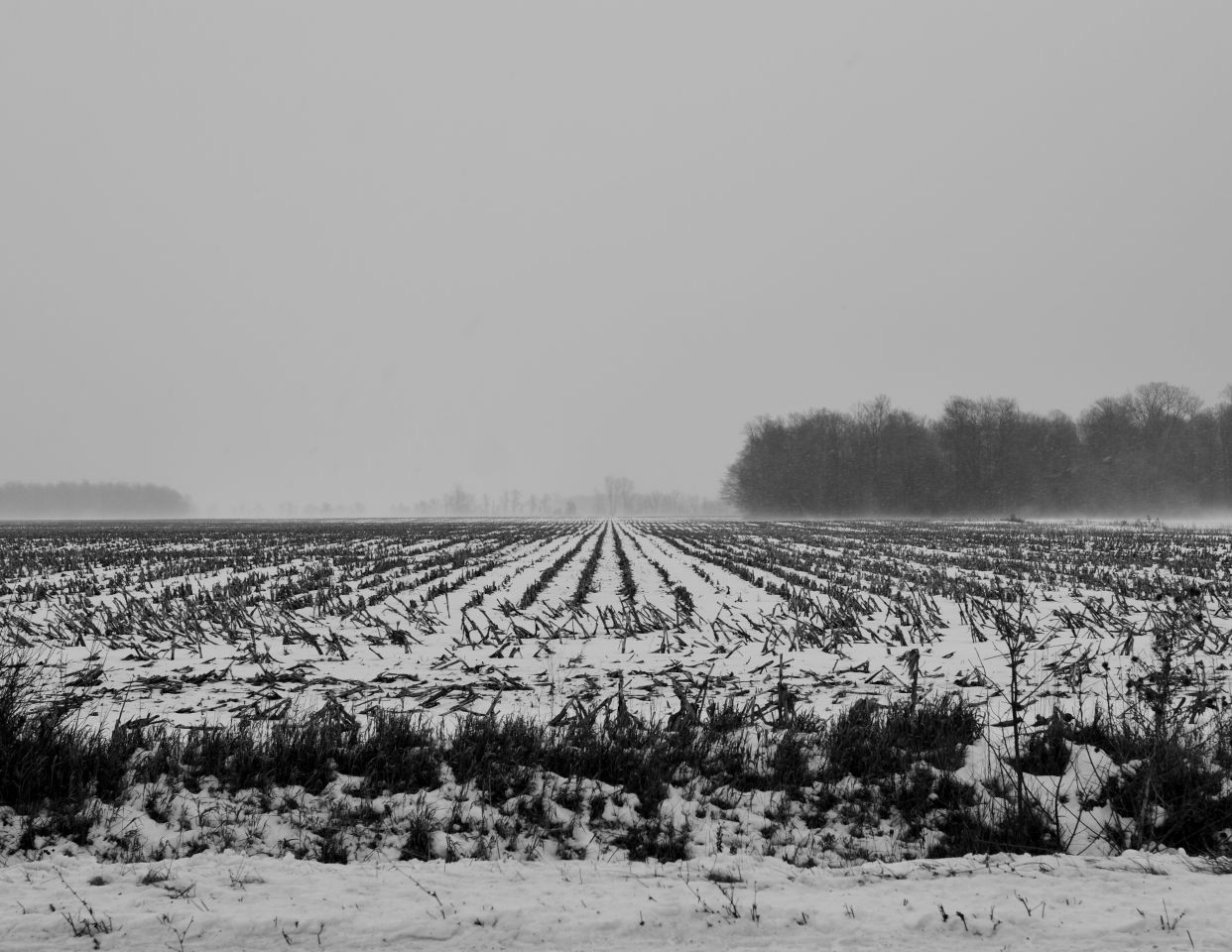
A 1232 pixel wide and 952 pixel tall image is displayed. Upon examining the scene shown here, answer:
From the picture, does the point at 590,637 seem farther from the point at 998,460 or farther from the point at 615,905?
the point at 998,460

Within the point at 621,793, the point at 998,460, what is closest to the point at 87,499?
the point at 998,460


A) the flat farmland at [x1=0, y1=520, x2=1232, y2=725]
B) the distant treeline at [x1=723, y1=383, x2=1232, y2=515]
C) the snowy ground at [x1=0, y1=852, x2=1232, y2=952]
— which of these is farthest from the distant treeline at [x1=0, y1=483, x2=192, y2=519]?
the snowy ground at [x1=0, y1=852, x2=1232, y2=952]

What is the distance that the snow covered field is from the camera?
2.71m

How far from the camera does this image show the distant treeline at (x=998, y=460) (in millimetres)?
64000

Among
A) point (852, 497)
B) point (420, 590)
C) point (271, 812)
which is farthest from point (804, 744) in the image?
point (852, 497)

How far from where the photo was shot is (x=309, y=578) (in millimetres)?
14656

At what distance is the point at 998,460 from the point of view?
72.1 meters

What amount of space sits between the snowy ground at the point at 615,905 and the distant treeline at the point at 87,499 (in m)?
193

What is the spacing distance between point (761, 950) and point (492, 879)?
3.98ft

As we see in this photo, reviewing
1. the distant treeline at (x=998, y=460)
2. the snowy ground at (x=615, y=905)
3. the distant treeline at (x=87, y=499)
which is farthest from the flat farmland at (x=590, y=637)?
the distant treeline at (x=87, y=499)

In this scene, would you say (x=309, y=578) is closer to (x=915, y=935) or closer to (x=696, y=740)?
(x=696, y=740)

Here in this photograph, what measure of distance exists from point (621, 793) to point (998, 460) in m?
79.4

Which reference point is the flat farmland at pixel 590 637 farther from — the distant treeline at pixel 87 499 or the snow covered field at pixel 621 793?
the distant treeline at pixel 87 499

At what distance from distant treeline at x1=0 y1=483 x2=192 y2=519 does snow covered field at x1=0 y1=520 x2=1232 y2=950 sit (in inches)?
7330
